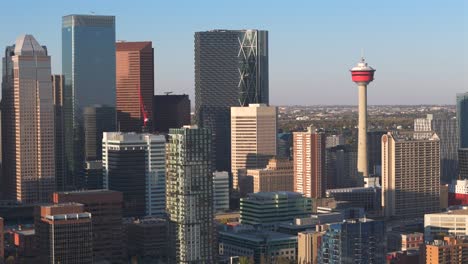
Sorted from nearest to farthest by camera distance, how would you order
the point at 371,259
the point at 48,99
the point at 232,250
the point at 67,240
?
the point at 371,259, the point at 67,240, the point at 232,250, the point at 48,99

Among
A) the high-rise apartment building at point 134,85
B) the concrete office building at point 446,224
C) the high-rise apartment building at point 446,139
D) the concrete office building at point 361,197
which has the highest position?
the high-rise apartment building at point 134,85

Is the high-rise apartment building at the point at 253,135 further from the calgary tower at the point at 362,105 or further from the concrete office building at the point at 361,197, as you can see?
the concrete office building at the point at 361,197

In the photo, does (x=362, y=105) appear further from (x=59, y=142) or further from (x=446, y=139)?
(x=59, y=142)

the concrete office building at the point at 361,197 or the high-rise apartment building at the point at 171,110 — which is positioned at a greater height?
the high-rise apartment building at the point at 171,110

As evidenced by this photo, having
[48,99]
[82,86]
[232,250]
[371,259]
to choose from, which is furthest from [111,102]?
[371,259]

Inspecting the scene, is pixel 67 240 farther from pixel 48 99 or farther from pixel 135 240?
pixel 48 99

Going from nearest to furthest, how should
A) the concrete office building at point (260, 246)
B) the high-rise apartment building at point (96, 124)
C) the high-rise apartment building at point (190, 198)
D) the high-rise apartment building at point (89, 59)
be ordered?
1. the high-rise apartment building at point (190, 198)
2. the concrete office building at point (260, 246)
3. the high-rise apartment building at point (96, 124)
4. the high-rise apartment building at point (89, 59)

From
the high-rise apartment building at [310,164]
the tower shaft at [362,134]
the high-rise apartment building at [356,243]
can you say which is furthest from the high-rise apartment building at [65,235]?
the tower shaft at [362,134]
